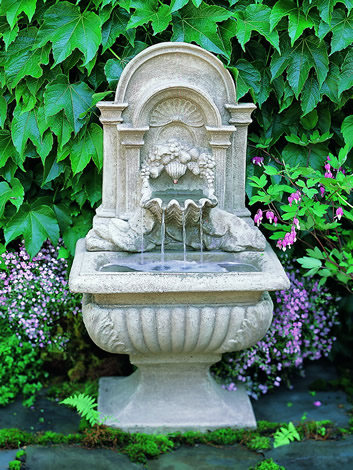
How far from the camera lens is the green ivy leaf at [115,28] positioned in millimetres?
3615

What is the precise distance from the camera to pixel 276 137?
3.94 m

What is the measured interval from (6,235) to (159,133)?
99 centimetres

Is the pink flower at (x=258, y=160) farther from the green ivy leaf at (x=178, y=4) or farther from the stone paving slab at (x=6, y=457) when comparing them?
the stone paving slab at (x=6, y=457)

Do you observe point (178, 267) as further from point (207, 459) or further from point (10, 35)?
point (10, 35)

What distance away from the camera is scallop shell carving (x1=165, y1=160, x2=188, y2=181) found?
3674 mm

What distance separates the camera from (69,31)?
11.6ft

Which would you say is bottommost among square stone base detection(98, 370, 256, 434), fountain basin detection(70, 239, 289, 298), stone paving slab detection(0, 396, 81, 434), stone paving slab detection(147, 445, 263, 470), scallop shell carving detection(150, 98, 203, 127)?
stone paving slab detection(147, 445, 263, 470)

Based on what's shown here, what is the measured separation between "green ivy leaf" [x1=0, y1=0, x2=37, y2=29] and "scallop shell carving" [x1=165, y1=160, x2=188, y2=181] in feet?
3.31

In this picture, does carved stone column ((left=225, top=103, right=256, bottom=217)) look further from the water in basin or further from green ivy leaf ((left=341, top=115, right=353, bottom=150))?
green ivy leaf ((left=341, top=115, right=353, bottom=150))

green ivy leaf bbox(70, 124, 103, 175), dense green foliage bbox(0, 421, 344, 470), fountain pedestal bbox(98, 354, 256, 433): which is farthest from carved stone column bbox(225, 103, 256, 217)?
dense green foliage bbox(0, 421, 344, 470)

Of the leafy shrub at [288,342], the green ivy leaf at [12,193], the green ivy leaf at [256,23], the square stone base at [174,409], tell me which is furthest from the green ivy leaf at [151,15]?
the square stone base at [174,409]

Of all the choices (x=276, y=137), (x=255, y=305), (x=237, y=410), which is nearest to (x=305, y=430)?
(x=237, y=410)

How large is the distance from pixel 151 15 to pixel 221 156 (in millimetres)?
797

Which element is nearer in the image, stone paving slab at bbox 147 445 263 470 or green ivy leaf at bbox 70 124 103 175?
stone paving slab at bbox 147 445 263 470
